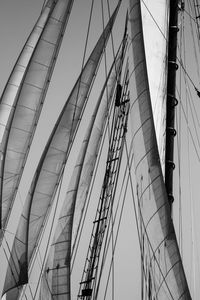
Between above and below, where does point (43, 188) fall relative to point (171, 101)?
below

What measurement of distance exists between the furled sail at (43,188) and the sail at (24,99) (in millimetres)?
623

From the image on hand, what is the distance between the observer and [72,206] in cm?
1675

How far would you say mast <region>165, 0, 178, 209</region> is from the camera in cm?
1307

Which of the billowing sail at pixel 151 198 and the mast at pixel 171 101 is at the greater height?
the mast at pixel 171 101

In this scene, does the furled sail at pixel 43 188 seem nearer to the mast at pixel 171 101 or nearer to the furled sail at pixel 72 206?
the furled sail at pixel 72 206

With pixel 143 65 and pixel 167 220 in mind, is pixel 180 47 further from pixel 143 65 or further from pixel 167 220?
pixel 167 220

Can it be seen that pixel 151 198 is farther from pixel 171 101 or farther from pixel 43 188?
pixel 43 188

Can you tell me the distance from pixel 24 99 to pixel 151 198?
781cm

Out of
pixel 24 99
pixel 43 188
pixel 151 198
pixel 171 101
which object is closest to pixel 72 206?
pixel 43 188

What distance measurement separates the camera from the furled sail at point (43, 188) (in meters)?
15.1

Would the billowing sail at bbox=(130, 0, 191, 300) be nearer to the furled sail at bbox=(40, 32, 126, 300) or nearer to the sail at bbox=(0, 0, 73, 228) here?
the furled sail at bbox=(40, 32, 126, 300)

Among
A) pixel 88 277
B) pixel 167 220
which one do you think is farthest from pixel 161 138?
pixel 88 277

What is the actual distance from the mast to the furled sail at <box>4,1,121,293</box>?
199cm

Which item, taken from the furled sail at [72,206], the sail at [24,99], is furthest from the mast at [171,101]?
the sail at [24,99]
